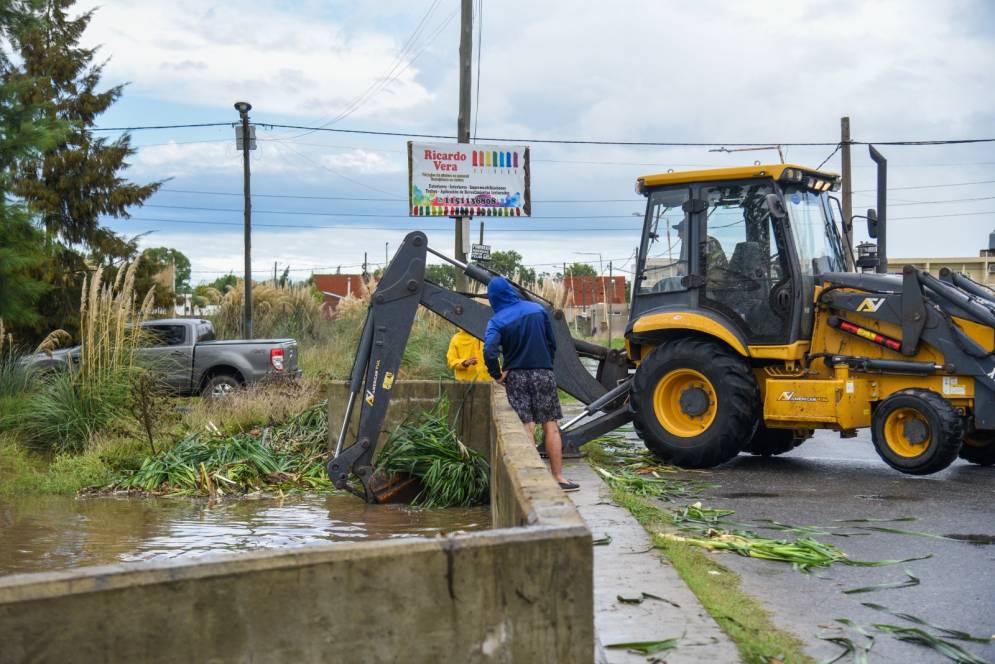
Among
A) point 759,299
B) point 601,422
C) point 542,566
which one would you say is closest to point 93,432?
point 601,422

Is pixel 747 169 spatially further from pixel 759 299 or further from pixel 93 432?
pixel 93 432

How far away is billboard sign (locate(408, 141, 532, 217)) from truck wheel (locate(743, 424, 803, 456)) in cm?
1270

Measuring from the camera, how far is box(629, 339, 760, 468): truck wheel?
10797mm

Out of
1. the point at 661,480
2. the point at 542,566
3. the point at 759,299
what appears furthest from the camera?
the point at 759,299

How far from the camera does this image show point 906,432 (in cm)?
1012

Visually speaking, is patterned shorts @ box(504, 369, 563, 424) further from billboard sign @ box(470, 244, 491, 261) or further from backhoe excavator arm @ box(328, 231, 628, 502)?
billboard sign @ box(470, 244, 491, 261)

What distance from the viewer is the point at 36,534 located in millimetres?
9016

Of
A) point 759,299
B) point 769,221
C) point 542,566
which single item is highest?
point 769,221

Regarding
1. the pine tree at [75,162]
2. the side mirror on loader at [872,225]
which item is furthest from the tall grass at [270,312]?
the side mirror on loader at [872,225]

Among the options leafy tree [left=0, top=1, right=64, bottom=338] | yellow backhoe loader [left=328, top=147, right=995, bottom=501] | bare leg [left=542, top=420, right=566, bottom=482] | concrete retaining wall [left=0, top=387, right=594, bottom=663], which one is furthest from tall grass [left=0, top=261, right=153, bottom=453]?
concrete retaining wall [left=0, top=387, right=594, bottom=663]

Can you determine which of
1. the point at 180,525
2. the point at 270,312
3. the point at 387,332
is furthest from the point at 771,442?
the point at 270,312

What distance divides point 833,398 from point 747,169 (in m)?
2.34

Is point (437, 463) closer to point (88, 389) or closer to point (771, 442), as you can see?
point (771, 442)

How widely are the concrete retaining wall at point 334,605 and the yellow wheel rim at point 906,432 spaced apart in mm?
6964
